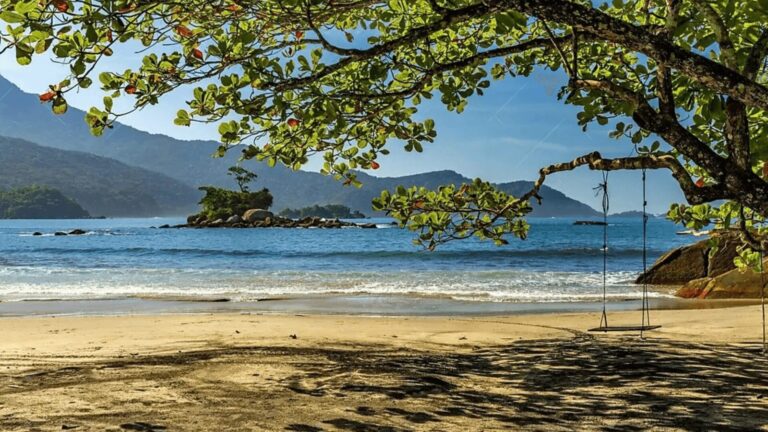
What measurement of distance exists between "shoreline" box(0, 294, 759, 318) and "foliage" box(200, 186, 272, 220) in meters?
89.6

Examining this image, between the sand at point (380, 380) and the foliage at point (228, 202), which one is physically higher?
the foliage at point (228, 202)

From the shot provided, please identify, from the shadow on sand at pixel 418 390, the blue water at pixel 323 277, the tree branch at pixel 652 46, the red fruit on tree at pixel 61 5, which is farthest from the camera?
the blue water at pixel 323 277

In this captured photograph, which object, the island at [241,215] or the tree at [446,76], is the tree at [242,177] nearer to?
the island at [241,215]

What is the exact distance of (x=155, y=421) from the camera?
4.61 meters

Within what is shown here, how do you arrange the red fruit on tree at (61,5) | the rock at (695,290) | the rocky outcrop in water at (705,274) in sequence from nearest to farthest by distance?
1. the red fruit on tree at (61,5)
2. the rocky outcrop in water at (705,274)
3. the rock at (695,290)

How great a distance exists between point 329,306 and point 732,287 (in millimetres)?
12204

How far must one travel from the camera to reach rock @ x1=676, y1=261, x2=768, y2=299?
56.6 feet

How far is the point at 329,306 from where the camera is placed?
1714 cm

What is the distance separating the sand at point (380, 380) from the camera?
185 inches

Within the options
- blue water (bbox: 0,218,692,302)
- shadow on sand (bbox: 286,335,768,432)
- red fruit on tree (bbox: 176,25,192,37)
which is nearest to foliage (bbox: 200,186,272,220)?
blue water (bbox: 0,218,692,302)

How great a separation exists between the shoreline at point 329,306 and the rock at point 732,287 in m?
0.58

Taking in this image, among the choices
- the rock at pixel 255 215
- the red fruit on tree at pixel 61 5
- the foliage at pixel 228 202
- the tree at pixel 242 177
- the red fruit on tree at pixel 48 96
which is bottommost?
the red fruit on tree at pixel 48 96

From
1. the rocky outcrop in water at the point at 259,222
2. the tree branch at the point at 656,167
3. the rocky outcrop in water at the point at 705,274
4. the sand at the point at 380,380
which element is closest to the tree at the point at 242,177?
the rocky outcrop in water at the point at 259,222

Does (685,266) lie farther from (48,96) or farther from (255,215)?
(255,215)
